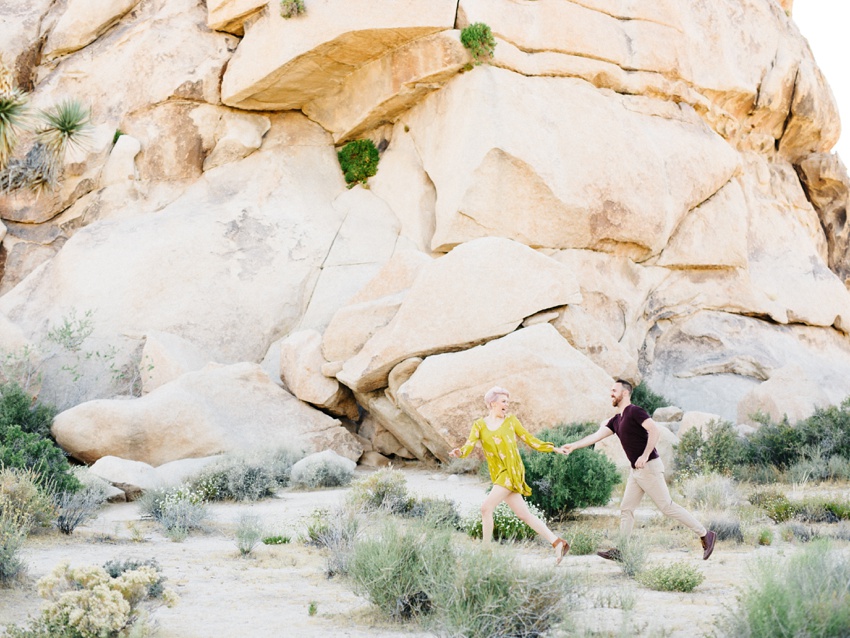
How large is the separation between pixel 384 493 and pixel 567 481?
237 centimetres

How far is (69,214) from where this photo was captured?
70.2 feet

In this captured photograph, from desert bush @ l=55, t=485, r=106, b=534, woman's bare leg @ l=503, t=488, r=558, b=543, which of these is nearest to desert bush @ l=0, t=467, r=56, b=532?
desert bush @ l=55, t=485, r=106, b=534

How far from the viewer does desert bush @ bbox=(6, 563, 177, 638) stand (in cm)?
486

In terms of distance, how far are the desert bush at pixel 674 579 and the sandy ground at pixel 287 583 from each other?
94 mm

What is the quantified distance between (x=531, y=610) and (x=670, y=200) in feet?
57.4

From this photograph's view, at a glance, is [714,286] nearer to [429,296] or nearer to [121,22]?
[429,296]

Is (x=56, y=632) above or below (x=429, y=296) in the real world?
above

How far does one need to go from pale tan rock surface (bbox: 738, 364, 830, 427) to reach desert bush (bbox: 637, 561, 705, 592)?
10.1 meters

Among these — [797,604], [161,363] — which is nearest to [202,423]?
[161,363]

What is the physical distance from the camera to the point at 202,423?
48.6 ft

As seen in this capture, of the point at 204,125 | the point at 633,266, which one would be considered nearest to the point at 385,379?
the point at 633,266

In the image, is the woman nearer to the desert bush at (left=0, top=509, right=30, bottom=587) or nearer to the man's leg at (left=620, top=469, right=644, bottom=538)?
the man's leg at (left=620, top=469, right=644, bottom=538)

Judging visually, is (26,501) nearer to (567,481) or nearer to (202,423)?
(202,423)

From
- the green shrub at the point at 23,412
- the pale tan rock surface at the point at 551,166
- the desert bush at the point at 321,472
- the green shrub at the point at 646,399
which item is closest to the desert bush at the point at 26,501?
the desert bush at the point at 321,472
